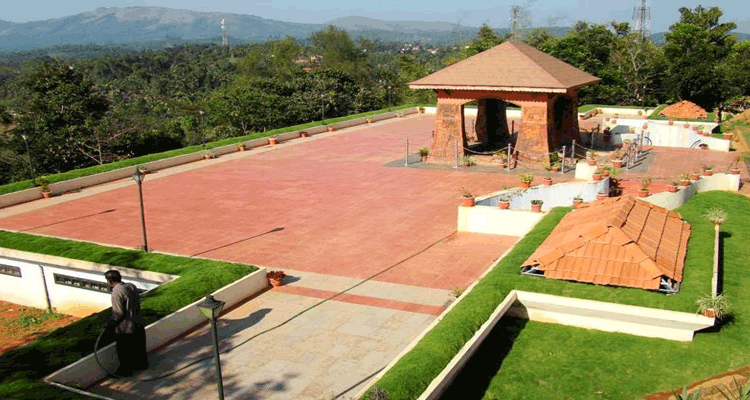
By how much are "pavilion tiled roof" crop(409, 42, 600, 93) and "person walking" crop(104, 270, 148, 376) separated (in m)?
18.4

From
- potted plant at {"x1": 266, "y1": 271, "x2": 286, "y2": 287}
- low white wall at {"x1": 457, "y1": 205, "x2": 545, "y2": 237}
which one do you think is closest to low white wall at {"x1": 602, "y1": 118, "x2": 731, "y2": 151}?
low white wall at {"x1": 457, "y1": 205, "x2": 545, "y2": 237}

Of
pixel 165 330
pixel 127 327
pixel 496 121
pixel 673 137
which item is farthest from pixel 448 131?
pixel 127 327

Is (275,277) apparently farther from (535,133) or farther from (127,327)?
(535,133)

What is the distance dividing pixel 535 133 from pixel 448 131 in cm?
376

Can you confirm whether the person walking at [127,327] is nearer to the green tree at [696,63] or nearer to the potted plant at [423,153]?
the potted plant at [423,153]

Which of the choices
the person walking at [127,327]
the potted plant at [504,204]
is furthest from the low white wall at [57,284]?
the potted plant at [504,204]

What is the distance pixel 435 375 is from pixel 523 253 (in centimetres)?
558

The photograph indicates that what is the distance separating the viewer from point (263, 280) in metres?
13.5

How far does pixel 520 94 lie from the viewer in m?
25.0

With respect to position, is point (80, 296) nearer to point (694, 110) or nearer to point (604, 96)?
point (694, 110)

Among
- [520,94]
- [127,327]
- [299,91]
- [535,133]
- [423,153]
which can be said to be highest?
[520,94]

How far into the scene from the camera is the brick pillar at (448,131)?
26.6 metres

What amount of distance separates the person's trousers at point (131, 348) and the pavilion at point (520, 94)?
1849 centimetres

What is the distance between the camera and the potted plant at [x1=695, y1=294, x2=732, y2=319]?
34.9 ft
